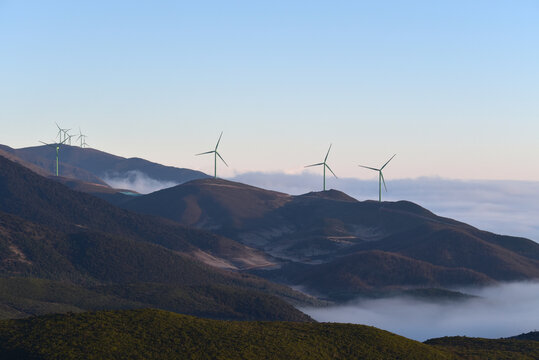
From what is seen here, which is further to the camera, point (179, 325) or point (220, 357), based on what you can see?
point (179, 325)

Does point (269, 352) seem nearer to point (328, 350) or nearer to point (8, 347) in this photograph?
point (328, 350)

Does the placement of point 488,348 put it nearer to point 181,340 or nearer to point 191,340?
point 191,340

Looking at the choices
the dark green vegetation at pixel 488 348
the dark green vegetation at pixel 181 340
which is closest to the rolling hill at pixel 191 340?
the dark green vegetation at pixel 181 340

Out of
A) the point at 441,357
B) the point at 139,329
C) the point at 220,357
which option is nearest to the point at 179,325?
the point at 139,329

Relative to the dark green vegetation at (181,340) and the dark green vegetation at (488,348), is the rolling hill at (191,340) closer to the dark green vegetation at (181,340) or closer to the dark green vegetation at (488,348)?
the dark green vegetation at (181,340)

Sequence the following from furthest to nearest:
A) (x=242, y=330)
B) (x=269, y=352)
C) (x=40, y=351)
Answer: (x=242, y=330), (x=269, y=352), (x=40, y=351)

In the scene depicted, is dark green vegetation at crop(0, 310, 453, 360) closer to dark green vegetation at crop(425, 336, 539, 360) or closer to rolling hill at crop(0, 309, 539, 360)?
rolling hill at crop(0, 309, 539, 360)

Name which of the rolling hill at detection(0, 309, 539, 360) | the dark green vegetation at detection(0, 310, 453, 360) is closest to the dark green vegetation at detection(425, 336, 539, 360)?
the rolling hill at detection(0, 309, 539, 360)

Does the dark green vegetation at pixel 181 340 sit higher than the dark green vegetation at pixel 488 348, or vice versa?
the dark green vegetation at pixel 181 340
